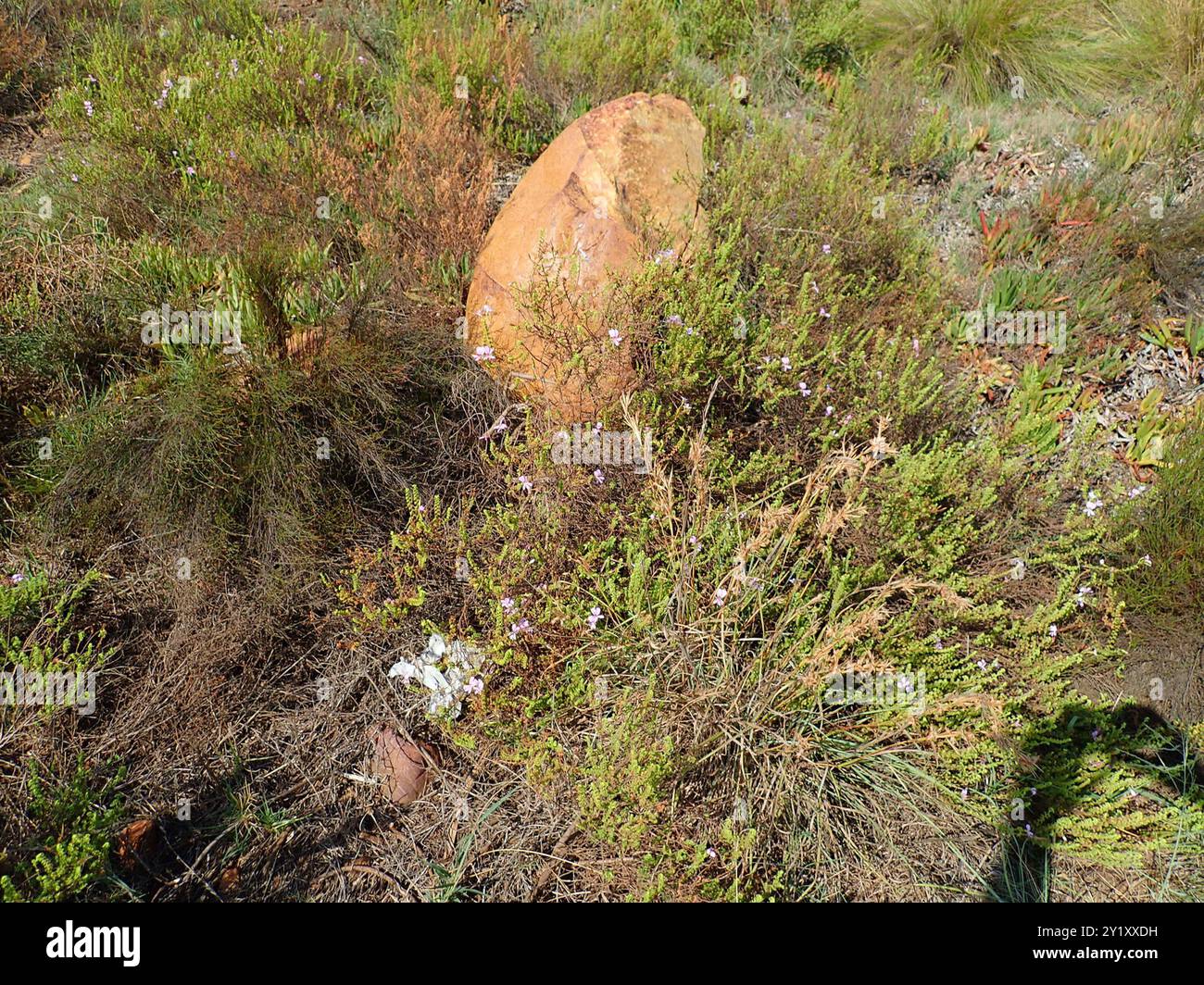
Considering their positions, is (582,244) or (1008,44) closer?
(582,244)

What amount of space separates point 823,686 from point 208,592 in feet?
→ 7.69

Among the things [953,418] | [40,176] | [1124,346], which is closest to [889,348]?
[953,418]

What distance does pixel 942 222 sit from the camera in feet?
16.0

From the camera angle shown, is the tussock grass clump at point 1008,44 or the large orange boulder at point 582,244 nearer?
the large orange boulder at point 582,244

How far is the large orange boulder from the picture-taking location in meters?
3.54

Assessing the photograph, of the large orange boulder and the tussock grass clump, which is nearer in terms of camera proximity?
the large orange boulder

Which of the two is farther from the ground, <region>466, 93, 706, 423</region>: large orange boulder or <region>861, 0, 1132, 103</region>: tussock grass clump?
<region>861, 0, 1132, 103</region>: tussock grass clump

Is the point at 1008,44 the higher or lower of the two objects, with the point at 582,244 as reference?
higher

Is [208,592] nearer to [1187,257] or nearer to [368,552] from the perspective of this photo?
[368,552]

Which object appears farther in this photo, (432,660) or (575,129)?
(575,129)

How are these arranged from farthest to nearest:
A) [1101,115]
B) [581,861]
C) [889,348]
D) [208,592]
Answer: [1101,115] < [889,348] < [208,592] < [581,861]

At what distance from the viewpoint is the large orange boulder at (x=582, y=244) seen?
354 centimetres

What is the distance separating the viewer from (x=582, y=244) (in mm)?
3770

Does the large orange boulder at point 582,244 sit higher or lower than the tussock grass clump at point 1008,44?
lower
